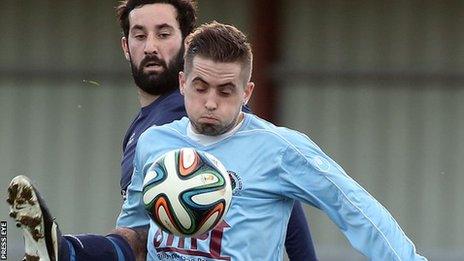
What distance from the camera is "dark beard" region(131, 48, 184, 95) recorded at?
21.0 ft

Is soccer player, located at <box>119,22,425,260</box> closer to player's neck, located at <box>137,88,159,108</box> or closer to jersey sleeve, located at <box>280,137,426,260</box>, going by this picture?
jersey sleeve, located at <box>280,137,426,260</box>

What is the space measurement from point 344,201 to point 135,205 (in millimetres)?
929

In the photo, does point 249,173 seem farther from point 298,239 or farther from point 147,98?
point 147,98

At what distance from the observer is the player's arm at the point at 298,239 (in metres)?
6.20

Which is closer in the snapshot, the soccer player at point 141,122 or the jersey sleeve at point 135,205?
the soccer player at point 141,122

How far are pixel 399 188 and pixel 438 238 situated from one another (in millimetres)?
384

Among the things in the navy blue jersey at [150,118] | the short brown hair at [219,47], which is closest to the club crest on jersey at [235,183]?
the short brown hair at [219,47]

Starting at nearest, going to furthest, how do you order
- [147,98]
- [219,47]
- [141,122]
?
[219,47], [141,122], [147,98]

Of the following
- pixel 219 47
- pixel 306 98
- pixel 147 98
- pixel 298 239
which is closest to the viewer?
pixel 219 47

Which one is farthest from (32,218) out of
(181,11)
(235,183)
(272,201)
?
(181,11)

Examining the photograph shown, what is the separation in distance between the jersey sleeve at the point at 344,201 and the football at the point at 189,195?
0.87ft

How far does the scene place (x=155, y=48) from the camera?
644cm

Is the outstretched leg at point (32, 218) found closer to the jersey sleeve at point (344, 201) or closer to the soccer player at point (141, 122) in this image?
the soccer player at point (141, 122)

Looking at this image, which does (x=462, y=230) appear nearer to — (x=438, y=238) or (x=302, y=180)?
(x=438, y=238)
